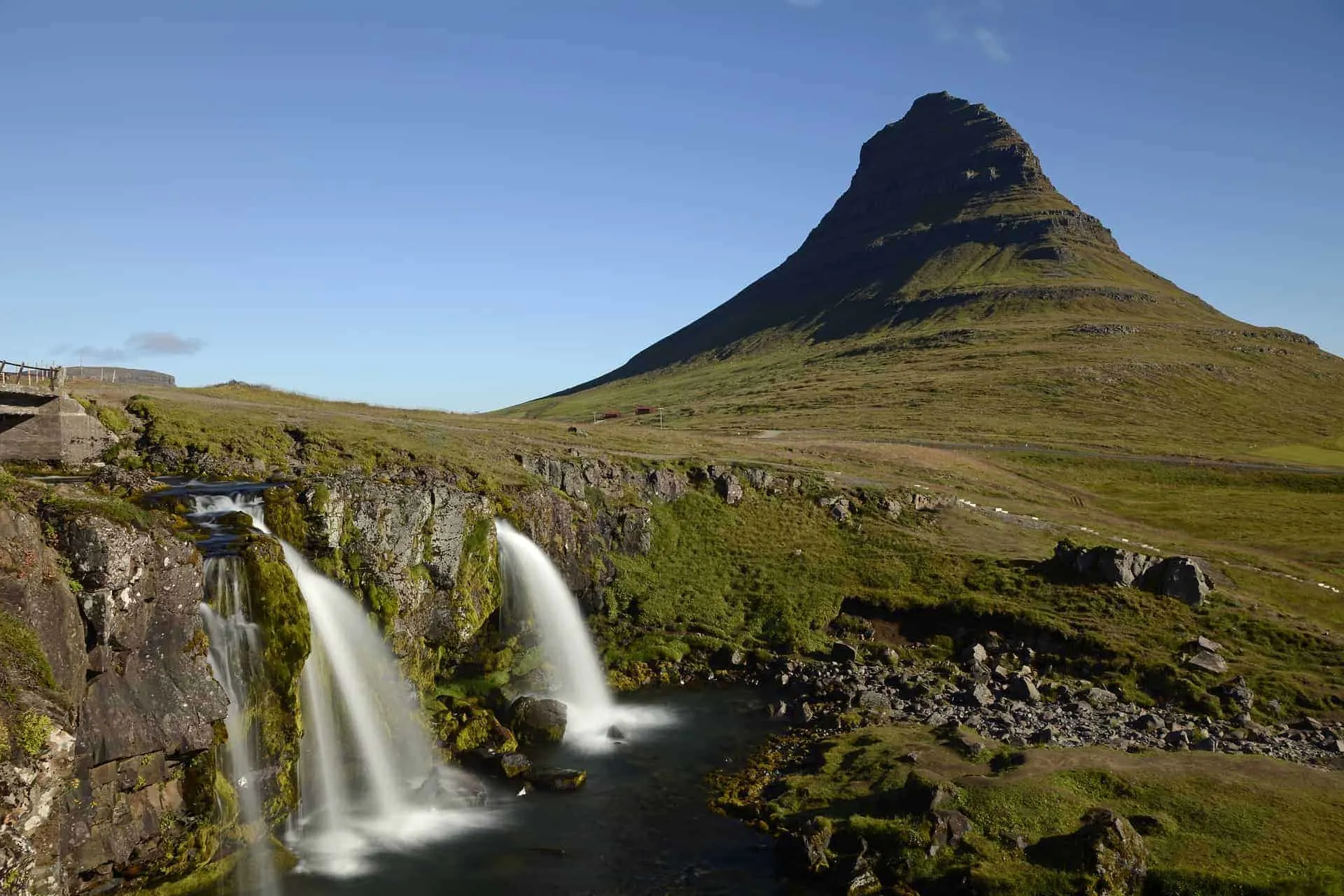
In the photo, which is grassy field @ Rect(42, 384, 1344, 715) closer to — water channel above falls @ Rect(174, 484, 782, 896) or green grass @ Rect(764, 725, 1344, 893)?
water channel above falls @ Rect(174, 484, 782, 896)

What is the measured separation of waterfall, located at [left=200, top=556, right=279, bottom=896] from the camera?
26.0 m

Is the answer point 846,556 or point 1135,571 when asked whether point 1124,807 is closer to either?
point 1135,571

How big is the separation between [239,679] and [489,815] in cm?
1015

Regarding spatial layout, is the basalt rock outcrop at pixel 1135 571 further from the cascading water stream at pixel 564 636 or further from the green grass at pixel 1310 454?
the green grass at pixel 1310 454

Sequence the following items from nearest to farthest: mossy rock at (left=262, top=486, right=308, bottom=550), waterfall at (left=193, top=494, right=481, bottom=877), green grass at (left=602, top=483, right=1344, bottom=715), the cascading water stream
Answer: waterfall at (left=193, top=494, right=481, bottom=877), mossy rock at (left=262, top=486, right=308, bottom=550), the cascading water stream, green grass at (left=602, top=483, right=1344, bottom=715)

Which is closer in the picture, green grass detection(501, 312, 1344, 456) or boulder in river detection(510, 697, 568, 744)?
boulder in river detection(510, 697, 568, 744)

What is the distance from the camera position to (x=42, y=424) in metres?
39.5

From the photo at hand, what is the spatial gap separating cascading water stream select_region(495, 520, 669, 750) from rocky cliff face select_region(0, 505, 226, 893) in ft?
60.9

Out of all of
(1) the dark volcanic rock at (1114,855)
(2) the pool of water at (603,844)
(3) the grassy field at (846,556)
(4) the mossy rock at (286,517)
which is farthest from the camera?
(3) the grassy field at (846,556)

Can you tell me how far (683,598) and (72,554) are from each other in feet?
116

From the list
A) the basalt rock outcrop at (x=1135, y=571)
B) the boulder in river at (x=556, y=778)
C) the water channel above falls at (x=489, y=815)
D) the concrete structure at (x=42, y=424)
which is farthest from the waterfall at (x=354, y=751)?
the basalt rock outcrop at (x=1135, y=571)

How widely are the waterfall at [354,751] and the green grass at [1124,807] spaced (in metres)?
12.9

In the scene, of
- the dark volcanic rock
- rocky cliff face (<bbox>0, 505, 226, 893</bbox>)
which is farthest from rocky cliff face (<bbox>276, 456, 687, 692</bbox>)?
the dark volcanic rock

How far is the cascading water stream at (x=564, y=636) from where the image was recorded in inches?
1618
